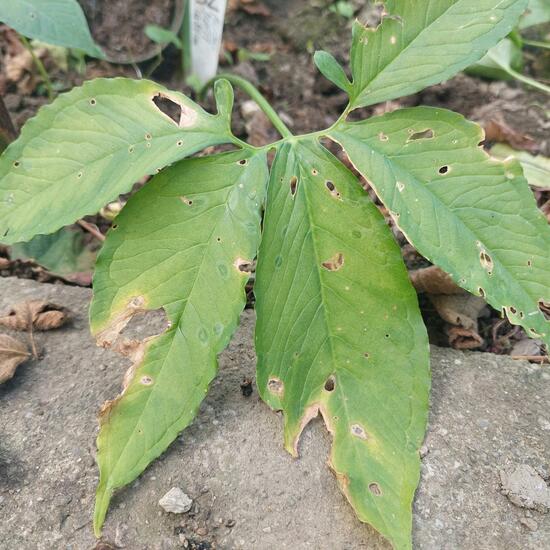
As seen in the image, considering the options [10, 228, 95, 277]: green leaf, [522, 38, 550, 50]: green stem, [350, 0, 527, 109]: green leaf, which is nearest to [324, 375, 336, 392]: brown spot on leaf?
[350, 0, 527, 109]: green leaf

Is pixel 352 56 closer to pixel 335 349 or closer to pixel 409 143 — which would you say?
pixel 409 143

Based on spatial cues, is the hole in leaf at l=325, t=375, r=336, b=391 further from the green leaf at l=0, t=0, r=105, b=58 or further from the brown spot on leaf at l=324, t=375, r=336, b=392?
the green leaf at l=0, t=0, r=105, b=58

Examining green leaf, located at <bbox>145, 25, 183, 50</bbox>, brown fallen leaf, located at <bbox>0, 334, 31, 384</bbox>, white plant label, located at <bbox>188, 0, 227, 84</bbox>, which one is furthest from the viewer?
green leaf, located at <bbox>145, 25, 183, 50</bbox>

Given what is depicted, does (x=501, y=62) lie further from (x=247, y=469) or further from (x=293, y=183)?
(x=247, y=469)

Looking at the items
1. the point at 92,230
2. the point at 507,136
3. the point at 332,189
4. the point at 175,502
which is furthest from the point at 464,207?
A: the point at 92,230

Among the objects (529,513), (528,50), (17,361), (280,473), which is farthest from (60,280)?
(528,50)

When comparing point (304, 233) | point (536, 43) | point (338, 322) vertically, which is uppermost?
point (536, 43)
